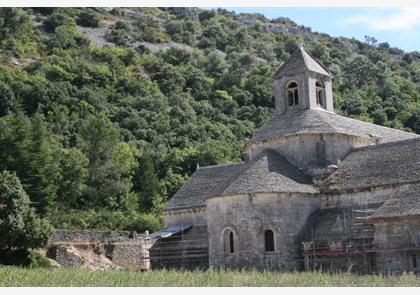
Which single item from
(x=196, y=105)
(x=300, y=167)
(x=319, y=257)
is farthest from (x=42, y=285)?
(x=196, y=105)

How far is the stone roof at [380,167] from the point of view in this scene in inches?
1344

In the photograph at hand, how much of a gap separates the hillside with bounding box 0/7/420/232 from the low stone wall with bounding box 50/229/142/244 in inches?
149

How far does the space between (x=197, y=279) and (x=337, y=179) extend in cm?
1368

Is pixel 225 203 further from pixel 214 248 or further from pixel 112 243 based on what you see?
pixel 112 243

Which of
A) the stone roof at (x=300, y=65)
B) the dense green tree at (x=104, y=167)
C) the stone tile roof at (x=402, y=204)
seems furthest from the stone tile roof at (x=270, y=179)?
the dense green tree at (x=104, y=167)

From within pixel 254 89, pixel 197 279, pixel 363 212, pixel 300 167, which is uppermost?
pixel 254 89

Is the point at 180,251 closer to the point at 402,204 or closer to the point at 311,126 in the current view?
the point at 311,126

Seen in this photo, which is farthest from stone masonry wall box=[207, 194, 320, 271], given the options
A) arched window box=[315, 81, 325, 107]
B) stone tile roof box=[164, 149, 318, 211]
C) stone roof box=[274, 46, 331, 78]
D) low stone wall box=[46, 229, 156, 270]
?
stone roof box=[274, 46, 331, 78]

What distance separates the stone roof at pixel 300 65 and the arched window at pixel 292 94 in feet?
2.74

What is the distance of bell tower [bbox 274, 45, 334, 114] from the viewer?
41062 millimetres

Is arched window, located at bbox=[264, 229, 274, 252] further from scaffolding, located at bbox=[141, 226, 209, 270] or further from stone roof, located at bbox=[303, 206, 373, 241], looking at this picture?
scaffolding, located at bbox=[141, 226, 209, 270]

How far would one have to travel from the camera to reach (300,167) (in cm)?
3784

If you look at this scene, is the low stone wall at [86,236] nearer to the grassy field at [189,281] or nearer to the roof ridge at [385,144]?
the grassy field at [189,281]

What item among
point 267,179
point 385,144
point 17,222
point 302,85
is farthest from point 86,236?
point 385,144
